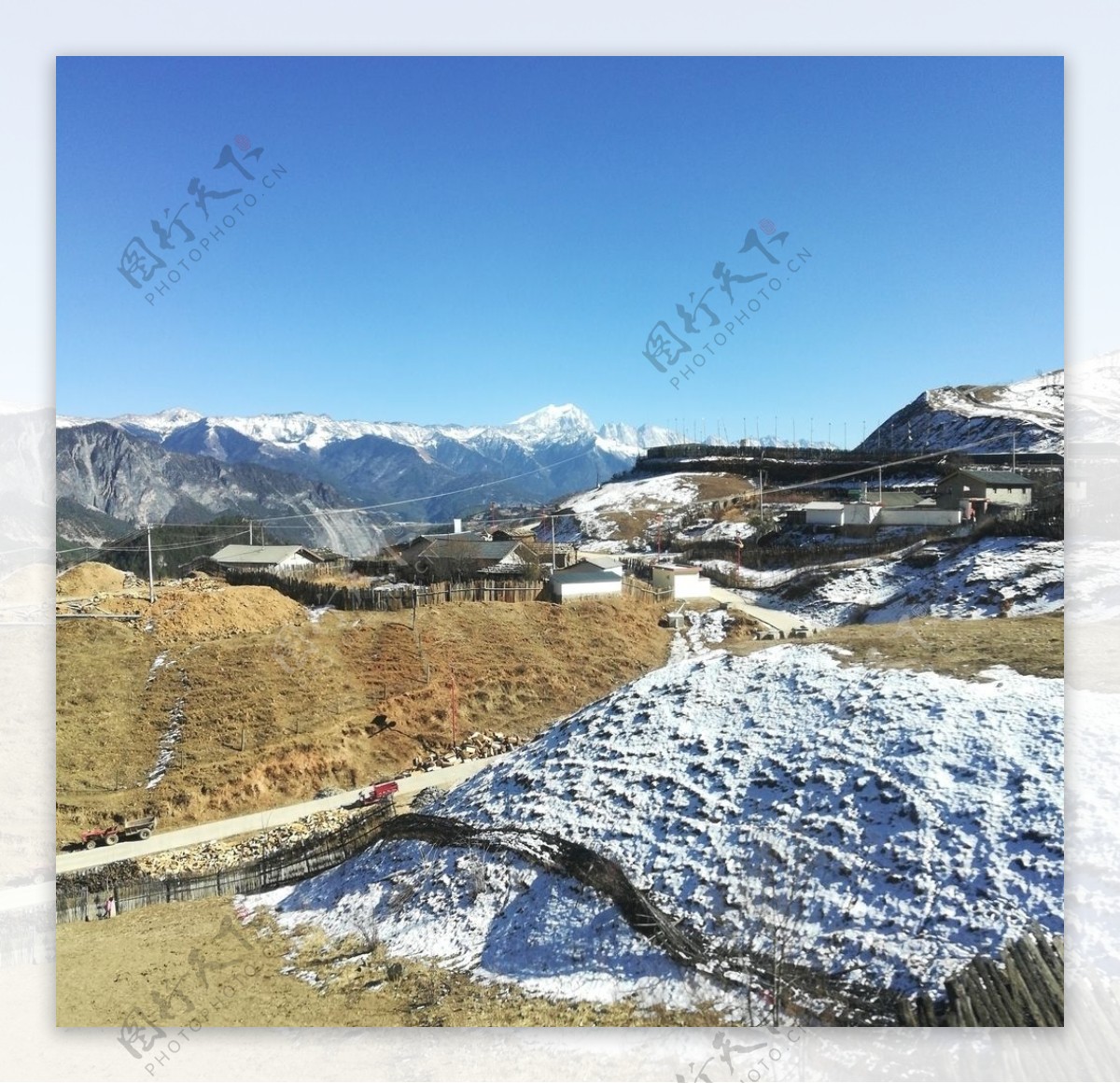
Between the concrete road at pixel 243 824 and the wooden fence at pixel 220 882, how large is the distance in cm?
139

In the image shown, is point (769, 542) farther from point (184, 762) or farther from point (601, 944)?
point (601, 944)

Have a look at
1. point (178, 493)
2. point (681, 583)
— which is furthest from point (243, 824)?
point (178, 493)

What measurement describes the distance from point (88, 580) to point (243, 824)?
1162 centimetres

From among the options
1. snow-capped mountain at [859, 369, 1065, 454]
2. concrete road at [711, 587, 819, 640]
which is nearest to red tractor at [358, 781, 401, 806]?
concrete road at [711, 587, 819, 640]

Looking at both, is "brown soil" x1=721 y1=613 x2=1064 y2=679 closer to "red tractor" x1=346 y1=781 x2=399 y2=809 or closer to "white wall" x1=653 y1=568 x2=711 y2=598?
"red tractor" x1=346 y1=781 x2=399 y2=809

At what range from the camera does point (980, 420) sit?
2000 inches

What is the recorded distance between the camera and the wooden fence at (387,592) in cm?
1734

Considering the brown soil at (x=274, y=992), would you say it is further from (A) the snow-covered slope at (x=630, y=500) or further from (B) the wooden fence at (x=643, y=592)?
(A) the snow-covered slope at (x=630, y=500)

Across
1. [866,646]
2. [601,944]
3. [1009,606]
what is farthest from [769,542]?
[601,944]

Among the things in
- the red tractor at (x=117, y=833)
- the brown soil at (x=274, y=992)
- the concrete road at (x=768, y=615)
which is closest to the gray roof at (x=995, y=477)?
the concrete road at (x=768, y=615)

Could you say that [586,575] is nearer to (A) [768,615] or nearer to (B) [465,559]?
(B) [465,559]

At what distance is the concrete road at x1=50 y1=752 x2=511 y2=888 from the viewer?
972cm

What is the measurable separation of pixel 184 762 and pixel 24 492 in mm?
6292

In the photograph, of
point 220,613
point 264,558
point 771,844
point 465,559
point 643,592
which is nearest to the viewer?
point 771,844
